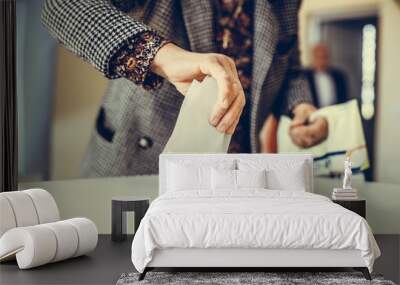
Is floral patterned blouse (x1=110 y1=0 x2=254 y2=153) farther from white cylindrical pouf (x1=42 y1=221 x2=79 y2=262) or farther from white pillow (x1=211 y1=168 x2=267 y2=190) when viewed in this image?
white cylindrical pouf (x1=42 y1=221 x2=79 y2=262)

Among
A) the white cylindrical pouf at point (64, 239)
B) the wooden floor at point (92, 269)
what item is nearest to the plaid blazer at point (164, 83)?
the wooden floor at point (92, 269)

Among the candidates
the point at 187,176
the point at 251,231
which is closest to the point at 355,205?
the point at 187,176

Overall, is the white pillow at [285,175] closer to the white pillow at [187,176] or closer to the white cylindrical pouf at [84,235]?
the white pillow at [187,176]

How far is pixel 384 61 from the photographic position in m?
7.16

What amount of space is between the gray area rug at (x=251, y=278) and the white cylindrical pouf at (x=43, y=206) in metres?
1.07

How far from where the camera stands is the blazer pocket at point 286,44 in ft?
23.7

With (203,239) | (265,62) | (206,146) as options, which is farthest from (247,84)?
(203,239)

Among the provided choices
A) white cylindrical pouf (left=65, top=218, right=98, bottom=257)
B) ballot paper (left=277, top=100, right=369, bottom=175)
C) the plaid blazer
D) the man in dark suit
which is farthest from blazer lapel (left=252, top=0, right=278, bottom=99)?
white cylindrical pouf (left=65, top=218, right=98, bottom=257)

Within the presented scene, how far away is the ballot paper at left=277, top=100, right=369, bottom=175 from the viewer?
23.6ft

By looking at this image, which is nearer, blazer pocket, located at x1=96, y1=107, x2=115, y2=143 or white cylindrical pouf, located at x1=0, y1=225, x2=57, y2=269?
white cylindrical pouf, located at x1=0, y1=225, x2=57, y2=269

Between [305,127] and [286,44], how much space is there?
2.93 feet

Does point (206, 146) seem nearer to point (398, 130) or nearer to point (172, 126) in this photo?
point (172, 126)

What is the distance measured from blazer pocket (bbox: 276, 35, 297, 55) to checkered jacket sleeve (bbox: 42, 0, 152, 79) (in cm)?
137

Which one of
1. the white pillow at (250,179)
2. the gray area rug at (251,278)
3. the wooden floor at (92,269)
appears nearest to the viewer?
the gray area rug at (251,278)
